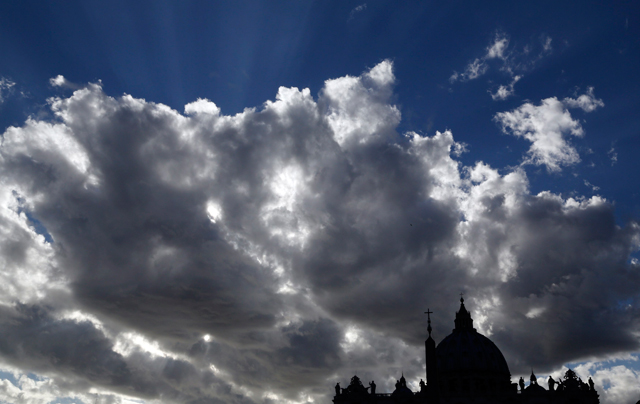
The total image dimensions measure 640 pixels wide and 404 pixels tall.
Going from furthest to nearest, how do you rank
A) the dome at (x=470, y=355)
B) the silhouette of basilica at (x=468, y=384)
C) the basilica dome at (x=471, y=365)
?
the dome at (x=470, y=355) → the basilica dome at (x=471, y=365) → the silhouette of basilica at (x=468, y=384)

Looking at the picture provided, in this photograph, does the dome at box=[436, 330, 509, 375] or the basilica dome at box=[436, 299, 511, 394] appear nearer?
the basilica dome at box=[436, 299, 511, 394]

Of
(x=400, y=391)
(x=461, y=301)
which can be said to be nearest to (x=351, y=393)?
(x=400, y=391)

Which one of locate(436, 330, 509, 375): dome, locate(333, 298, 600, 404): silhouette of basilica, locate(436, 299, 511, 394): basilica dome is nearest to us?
locate(333, 298, 600, 404): silhouette of basilica

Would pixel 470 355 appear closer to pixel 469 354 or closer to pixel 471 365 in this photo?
pixel 469 354

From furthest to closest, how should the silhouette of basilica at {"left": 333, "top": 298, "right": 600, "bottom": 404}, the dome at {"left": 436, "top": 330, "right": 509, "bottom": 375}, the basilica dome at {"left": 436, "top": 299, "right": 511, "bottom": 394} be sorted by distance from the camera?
the dome at {"left": 436, "top": 330, "right": 509, "bottom": 375}
the basilica dome at {"left": 436, "top": 299, "right": 511, "bottom": 394}
the silhouette of basilica at {"left": 333, "top": 298, "right": 600, "bottom": 404}

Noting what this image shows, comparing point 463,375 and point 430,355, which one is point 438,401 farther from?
point 463,375

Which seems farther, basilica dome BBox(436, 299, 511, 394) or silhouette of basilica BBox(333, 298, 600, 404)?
basilica dome BBox(436, 299, 511, 394)

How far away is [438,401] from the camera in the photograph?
10325 centimetres

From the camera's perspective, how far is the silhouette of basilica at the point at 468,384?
337 feet

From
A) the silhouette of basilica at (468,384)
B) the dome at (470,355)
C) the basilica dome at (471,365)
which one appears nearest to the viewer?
the silhouette of basilica at (468,384)

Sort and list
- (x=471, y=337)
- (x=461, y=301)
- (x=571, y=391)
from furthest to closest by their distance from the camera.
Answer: (x=461, y=301) < (x=471, y=337) < (x=571, y=391)

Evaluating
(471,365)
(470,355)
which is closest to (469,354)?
(470,355)

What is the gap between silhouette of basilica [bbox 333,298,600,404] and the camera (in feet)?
337

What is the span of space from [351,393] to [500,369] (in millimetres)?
40663
